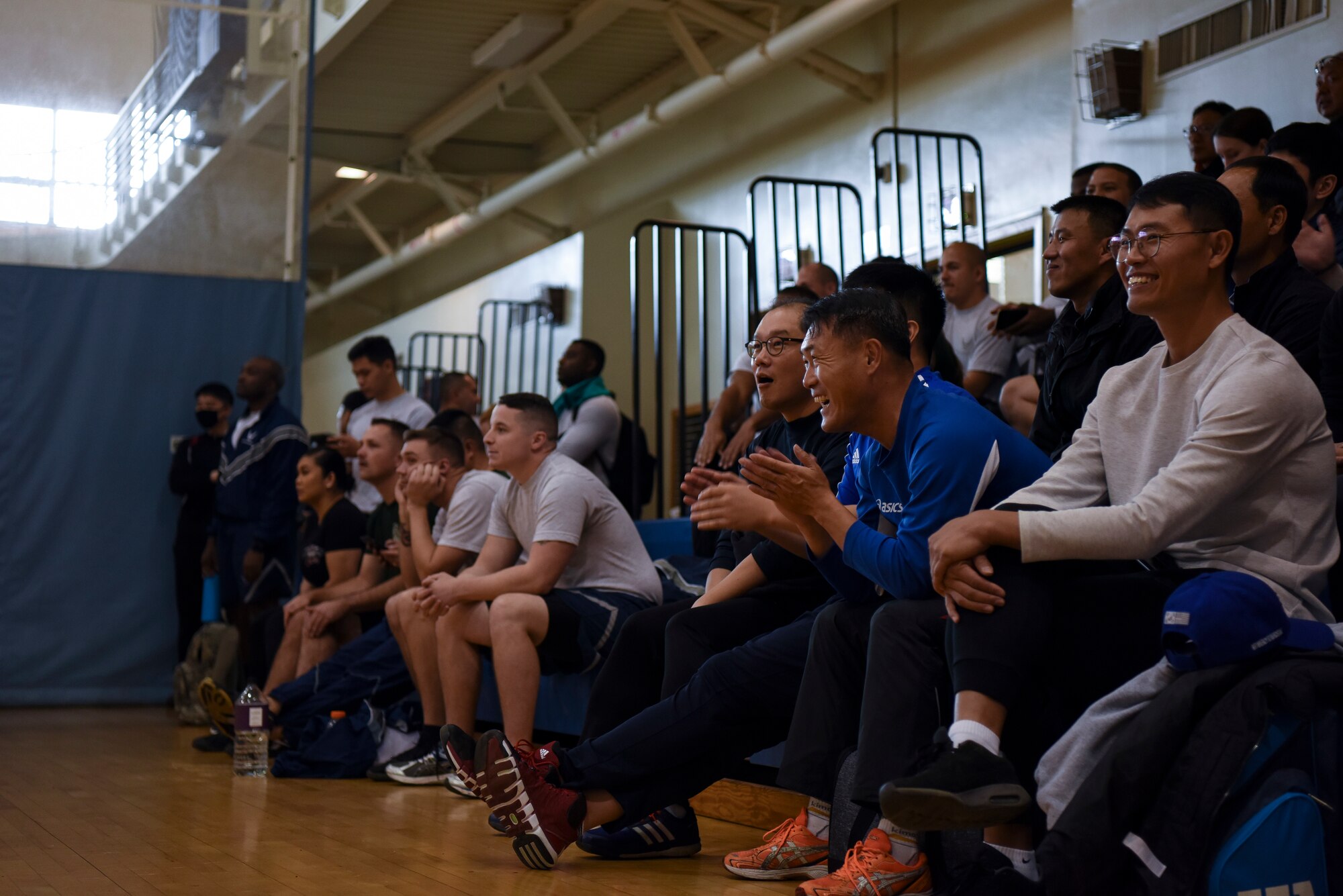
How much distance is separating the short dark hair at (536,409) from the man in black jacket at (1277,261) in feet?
6.38

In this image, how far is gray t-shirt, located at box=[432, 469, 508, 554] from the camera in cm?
435

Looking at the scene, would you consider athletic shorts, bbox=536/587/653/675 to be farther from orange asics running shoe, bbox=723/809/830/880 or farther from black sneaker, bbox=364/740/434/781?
orange asics running shoe, bbox=723/809/830/880

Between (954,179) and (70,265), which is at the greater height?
(954,179)

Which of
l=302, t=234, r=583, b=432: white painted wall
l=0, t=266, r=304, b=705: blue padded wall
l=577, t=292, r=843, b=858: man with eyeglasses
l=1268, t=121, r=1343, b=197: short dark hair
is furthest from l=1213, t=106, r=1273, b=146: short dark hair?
l=302, t=234, r=583, b=432: white painted wall

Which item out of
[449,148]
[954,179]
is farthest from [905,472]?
[449,148]

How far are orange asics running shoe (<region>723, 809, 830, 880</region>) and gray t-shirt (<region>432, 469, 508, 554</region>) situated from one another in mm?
1888

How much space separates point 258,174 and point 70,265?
929 millimetres

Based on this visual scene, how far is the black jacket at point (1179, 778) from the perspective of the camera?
184 centimetres

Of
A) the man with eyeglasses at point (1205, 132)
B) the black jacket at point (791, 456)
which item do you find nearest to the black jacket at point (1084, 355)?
the black jacket at point (791, 456)

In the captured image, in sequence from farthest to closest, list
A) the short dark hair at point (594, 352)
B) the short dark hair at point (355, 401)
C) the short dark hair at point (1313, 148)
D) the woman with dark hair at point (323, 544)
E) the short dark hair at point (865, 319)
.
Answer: the short dark hair at point (355, 401) → the short dark hair at point (594, 352) → the woman with dark hair at point (323, 544) → the short dark hair at point (1313, 148) → the short dark hair at point (865, 319)

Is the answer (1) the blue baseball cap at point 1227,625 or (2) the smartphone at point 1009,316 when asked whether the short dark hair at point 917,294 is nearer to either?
(1) the blue baseball cap at point 1227,625

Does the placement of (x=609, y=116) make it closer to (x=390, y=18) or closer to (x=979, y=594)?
(x=390, y=18)

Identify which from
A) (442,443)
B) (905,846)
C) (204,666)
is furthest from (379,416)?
(905,846)

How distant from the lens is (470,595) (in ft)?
12.6
